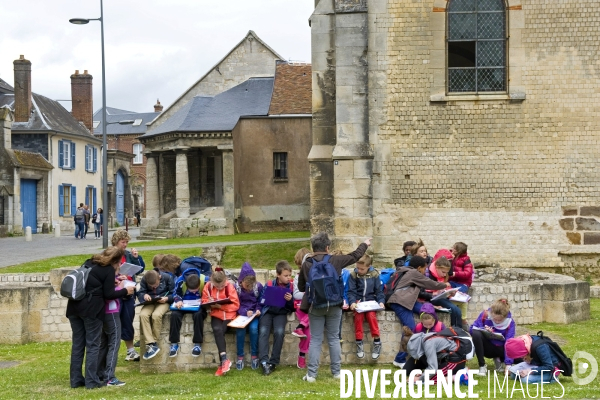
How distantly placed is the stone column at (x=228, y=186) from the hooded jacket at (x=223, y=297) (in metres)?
22.4

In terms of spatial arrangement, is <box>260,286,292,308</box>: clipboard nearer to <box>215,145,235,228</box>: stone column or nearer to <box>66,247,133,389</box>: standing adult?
<box>66,247,133,389</box>: standing adult

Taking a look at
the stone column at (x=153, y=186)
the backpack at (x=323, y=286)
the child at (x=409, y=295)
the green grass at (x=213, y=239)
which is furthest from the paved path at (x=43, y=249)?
the backpack at (x=323, y=286)

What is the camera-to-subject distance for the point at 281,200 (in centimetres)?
3281

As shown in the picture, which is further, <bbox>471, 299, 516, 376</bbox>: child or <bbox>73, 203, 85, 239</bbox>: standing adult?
<bbox>73, 203, 85, 239</bbox>: standing adult

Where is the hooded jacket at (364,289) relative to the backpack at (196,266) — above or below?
below

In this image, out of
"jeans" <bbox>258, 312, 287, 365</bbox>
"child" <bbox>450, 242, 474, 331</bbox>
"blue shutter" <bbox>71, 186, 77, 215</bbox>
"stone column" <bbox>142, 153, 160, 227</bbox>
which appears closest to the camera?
"jeans" <bbox>258, 312, 287, 365</bbox>

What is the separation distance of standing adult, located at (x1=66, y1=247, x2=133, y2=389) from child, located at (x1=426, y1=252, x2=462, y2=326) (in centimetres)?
389

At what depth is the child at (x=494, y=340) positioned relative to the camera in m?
8.60

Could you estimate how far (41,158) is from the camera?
4188 centimetres

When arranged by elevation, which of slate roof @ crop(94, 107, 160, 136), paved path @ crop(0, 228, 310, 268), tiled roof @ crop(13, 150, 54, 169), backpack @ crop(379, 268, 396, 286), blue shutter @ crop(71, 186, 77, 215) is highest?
slate roof @ crop(94, 107, 160, 136)

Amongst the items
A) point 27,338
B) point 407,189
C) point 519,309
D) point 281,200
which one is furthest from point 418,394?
point 281,200

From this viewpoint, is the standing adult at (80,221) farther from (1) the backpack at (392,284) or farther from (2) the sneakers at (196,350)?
(1) the backpack at (392,284)

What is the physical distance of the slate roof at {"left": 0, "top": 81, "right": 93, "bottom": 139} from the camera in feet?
139

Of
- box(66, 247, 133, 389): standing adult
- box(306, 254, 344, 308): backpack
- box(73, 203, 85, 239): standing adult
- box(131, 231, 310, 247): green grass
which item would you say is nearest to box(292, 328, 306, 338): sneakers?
box(306, 254, 344, 308): backpack
